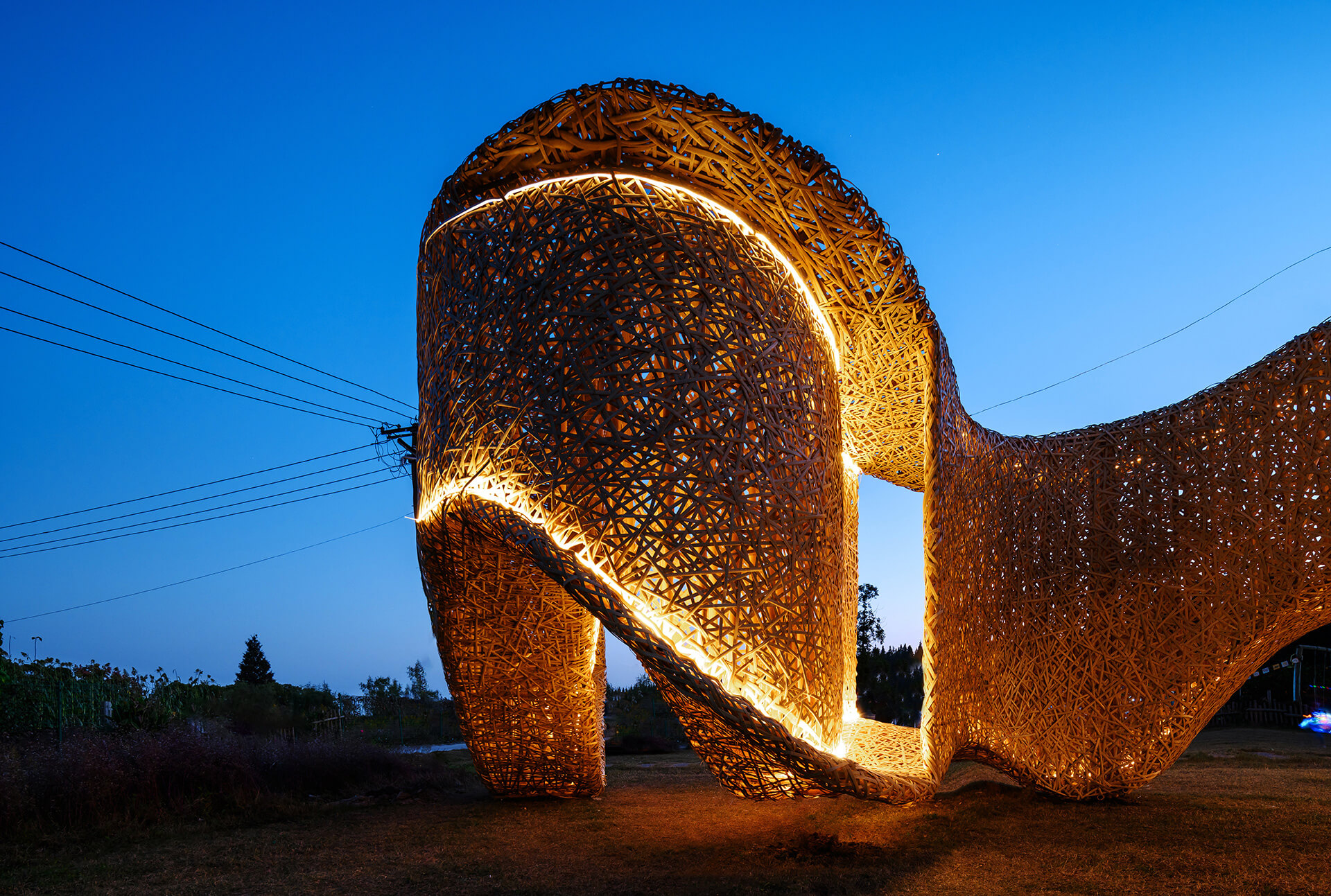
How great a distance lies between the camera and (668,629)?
5621mm

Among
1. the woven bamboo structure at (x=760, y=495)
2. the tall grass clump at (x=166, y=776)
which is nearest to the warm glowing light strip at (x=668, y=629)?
the woven bamboo structure at (x=760, y=495)

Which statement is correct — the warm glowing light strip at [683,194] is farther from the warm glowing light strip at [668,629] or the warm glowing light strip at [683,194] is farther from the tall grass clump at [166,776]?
the tall grass clump at [166,776]

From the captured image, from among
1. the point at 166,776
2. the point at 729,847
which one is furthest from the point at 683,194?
the point at 166,776

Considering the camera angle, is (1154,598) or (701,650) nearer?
(701,650)

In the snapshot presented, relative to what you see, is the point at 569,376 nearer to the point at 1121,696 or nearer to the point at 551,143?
the point at 551,143

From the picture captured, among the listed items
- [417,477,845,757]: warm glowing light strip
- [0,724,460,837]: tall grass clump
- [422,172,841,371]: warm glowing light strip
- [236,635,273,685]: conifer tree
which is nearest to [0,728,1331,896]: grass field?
[0,724,460,837]: tall grass clump

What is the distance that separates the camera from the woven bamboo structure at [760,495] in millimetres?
5730

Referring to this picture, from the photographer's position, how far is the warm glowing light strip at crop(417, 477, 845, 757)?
18.3ft

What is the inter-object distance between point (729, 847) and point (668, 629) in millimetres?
2338

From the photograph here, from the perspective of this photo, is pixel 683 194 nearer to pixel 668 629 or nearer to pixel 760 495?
pixel 760 495

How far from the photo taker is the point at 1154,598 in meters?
7.59

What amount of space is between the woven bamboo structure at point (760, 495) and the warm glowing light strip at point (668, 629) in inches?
0.9

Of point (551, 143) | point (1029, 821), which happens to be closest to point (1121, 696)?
point (1029, 821)

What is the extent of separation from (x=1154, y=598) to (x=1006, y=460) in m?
1.87
